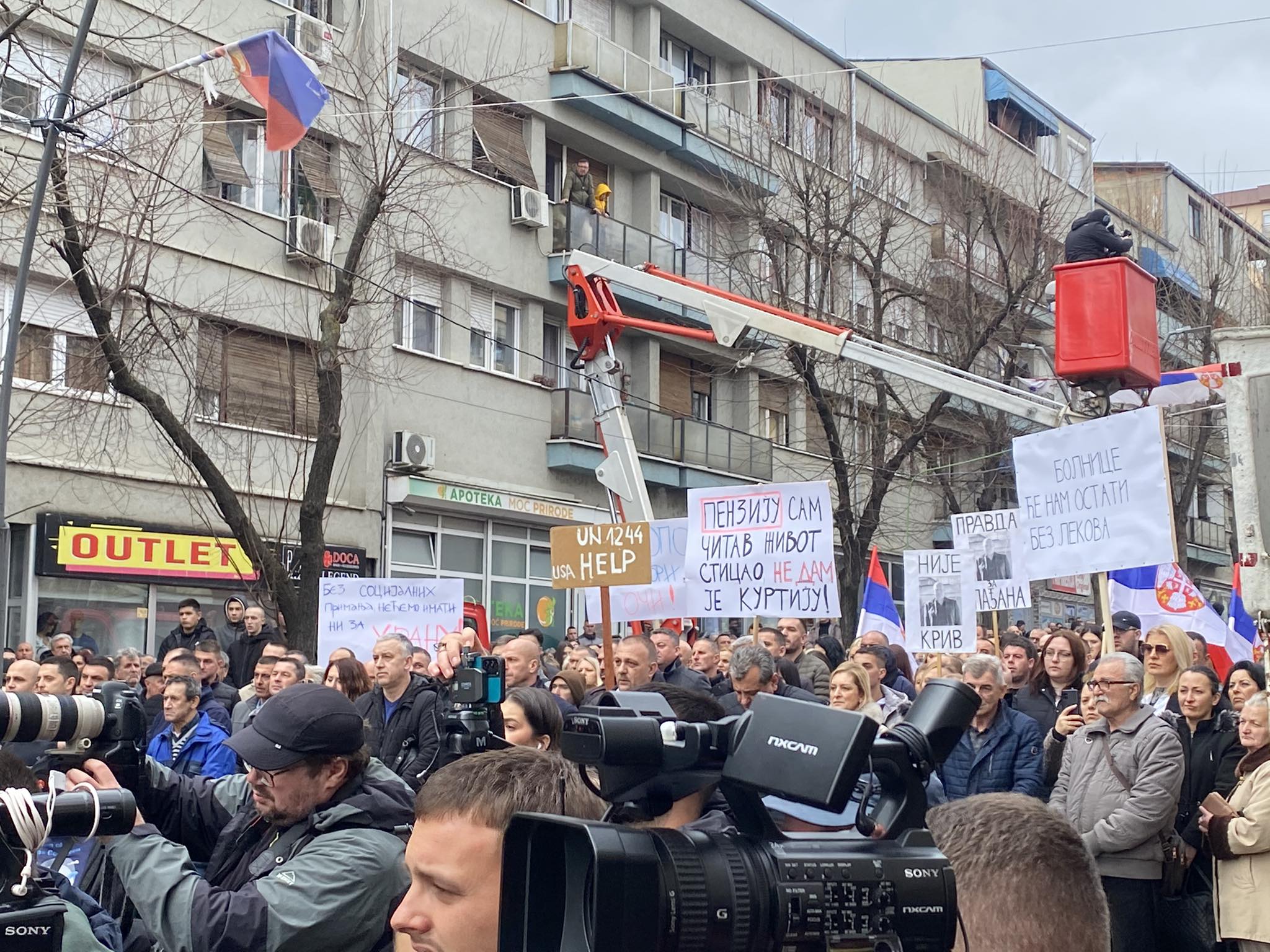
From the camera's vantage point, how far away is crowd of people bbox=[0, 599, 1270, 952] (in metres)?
3.04

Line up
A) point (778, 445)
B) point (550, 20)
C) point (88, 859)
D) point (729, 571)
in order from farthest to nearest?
1. point (778, 445)
2. point (550, 20)
3. point (729, 571)
4. point (88, 859)

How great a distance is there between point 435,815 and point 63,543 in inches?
622

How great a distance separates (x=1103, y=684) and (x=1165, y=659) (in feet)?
4.67

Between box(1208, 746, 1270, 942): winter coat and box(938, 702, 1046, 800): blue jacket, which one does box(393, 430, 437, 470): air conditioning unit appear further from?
box(1208, 746, 1270, 942): winter coat

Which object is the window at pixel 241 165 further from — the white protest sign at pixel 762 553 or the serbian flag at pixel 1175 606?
the serbian flag at pixel 1175 606

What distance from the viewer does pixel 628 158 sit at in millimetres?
27266

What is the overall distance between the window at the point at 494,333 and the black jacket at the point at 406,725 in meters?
15.4

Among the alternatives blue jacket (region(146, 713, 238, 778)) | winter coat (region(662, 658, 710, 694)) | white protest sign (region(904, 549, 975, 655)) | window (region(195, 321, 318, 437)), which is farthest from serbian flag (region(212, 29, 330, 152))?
blue jacket (region(146, 713, 238, 778))

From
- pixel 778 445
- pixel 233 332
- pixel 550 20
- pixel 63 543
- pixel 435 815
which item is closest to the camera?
pixel 435 815

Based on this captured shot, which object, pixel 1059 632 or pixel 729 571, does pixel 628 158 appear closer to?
pixel 729 571

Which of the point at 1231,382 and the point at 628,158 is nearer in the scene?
the point at 1231,382

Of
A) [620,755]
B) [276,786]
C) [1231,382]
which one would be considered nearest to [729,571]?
[1231,382]

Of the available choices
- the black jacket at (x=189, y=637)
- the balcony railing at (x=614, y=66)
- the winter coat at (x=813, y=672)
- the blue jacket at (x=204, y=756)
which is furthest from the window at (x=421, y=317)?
the blue jacket at (x=204, y=756)

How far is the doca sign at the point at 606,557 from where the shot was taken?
1130 cm
